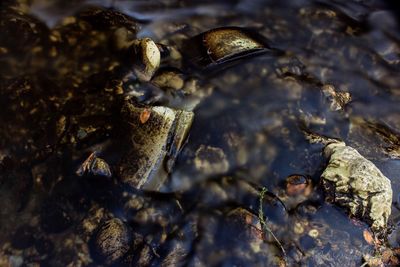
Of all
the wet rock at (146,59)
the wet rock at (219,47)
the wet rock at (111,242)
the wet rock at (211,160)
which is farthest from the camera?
the wet rock at (219,47)

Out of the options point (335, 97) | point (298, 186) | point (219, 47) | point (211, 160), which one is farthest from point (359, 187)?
point (219, 47)

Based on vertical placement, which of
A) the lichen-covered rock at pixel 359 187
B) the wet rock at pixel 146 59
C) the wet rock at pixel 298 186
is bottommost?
the wet rock at pixel 298 186

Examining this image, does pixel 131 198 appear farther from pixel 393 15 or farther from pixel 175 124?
pixel 393 15

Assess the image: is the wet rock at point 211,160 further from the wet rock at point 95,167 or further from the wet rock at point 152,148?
the wet rock at point 95,167

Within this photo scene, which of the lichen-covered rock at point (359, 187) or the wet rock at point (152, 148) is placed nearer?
the lichen-covered rock at point (359, 187)

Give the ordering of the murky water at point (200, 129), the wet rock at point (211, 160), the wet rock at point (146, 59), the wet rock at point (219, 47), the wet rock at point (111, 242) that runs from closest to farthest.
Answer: the wet rock at point (111, 242) → the murky water at point (200, 129) → the wet rock at point (211, 160) → the wet rock at point (146, 59) → the wet rock at point (219, 47)

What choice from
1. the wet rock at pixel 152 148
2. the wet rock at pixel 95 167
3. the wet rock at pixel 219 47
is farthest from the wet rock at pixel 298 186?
the wet rock at pixel 95 167

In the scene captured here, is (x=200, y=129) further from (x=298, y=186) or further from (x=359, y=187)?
(x=359, y=187)

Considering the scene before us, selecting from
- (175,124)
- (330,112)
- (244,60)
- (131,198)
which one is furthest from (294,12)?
(131,198)
